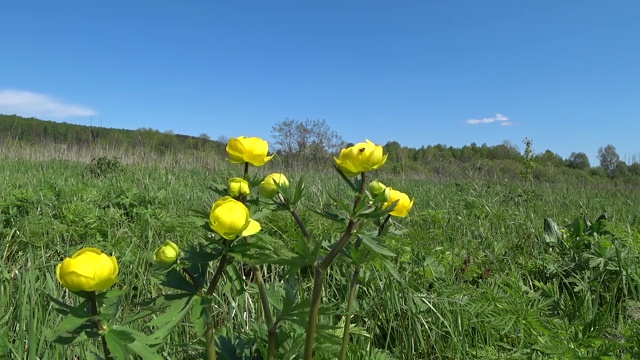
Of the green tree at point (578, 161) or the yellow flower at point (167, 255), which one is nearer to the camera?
the yellow flower at point (167, 255)

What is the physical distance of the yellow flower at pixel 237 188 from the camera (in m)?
0.74

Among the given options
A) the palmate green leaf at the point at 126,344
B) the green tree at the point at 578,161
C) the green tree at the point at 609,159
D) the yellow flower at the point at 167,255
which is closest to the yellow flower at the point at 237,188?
the yellow flower at the point at 167,255

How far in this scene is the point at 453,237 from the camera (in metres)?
2.21

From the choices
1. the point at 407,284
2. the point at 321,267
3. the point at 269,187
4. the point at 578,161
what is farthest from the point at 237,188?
the point at 578,161

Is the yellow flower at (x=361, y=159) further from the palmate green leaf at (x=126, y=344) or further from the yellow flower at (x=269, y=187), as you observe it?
the palmate green leaf at (x=126, y=344)

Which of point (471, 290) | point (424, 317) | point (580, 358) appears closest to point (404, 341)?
point (424, 317)

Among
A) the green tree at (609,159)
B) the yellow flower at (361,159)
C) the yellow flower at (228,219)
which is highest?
the green tree at (609,159)

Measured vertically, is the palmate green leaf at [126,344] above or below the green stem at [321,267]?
below

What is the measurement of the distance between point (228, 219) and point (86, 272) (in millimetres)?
188

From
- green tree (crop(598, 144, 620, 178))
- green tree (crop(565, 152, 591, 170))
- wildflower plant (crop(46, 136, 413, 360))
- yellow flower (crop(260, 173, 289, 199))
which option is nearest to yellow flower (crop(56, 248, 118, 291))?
wildflower plant (crop(46, 136, 413, 360))

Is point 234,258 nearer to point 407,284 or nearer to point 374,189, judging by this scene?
point 374,189

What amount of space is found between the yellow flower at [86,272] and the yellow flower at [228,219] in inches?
5.7

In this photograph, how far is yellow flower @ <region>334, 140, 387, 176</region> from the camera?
726 millimetres

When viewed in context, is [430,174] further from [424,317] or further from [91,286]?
[91,286]
